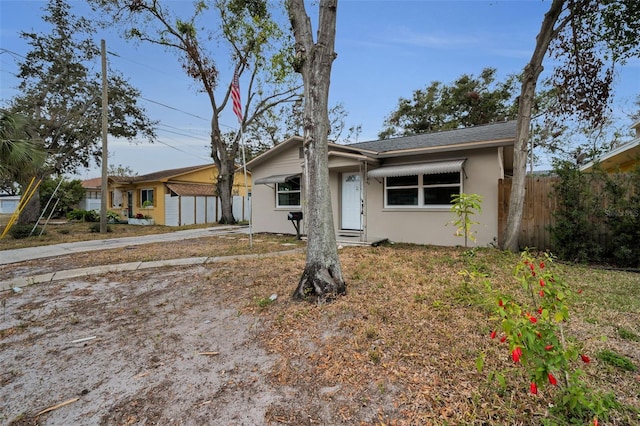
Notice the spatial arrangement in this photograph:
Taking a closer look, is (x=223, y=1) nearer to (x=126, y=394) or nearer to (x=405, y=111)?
(x=405, y=111)

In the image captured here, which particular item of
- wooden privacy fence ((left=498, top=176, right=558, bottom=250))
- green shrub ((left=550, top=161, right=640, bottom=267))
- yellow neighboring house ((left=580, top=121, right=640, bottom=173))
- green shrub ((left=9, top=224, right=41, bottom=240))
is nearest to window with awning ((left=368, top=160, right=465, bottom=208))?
wooden privacy fence ((left=498, top=176, right=558, bottom=250))

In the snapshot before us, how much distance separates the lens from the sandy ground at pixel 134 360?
221 cm

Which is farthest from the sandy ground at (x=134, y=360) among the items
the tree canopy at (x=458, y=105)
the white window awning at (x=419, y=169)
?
the tree canopy at (x=458, y=105)

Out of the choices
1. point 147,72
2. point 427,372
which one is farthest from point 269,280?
point 147,72

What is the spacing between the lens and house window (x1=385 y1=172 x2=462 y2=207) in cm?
881

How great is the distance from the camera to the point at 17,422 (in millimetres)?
2145

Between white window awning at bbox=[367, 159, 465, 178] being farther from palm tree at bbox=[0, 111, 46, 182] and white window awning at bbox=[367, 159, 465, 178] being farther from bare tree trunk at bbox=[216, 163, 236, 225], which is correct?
bare tree trunk at bbox=[216, 163, 236, 225]

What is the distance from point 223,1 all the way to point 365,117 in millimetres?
14048

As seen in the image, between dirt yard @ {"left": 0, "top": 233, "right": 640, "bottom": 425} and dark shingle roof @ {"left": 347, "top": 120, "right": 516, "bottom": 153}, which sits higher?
dark shingle roof @ {"left": 347, "top": 120, "right": 516, "bottom": 153}

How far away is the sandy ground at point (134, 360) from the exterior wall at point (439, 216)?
20.9 feet

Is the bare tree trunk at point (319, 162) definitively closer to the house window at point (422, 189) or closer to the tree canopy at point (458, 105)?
the house window at point (422, 189)

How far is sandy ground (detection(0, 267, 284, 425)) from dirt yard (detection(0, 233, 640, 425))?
15 millimetres

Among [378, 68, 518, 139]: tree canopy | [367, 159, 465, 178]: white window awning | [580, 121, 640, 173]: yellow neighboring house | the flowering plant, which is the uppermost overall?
[378, 68, 518, 139]: tree canopy

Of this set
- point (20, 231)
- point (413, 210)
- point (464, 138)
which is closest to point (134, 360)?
point (413, 210)
